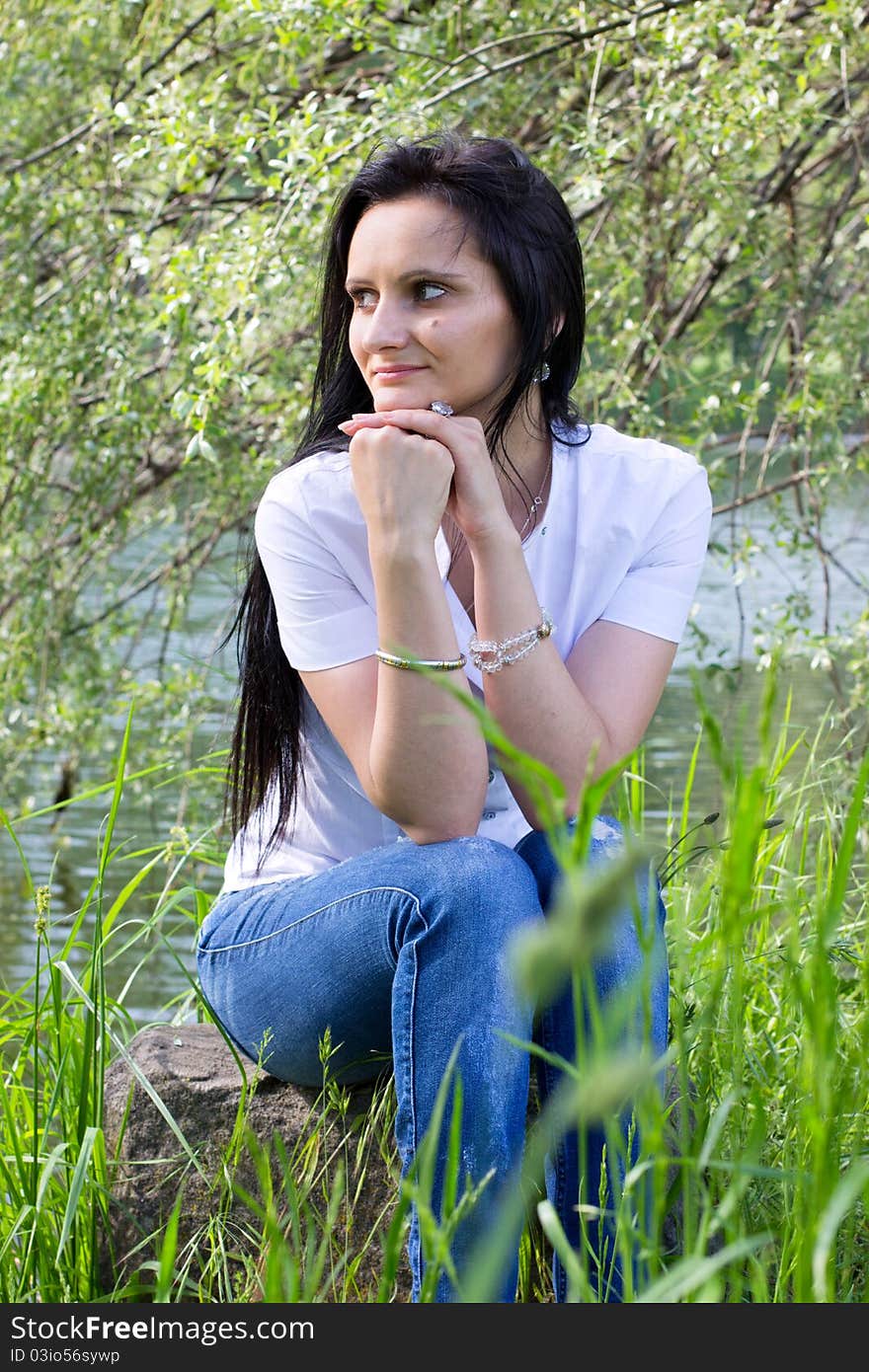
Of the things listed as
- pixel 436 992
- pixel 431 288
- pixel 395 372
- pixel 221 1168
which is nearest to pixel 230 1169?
pixel 221 1168

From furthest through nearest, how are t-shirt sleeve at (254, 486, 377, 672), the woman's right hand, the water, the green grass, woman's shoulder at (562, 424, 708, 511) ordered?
the water, woman's shoulder at (562, 424, 708, 511), t-shirt sleeve at (254, 486, 377, 672), the woman's right hand, the green grass

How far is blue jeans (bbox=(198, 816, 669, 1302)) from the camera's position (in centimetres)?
153

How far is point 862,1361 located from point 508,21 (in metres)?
3.44

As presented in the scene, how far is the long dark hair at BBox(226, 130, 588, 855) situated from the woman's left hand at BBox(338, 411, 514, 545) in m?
0.19

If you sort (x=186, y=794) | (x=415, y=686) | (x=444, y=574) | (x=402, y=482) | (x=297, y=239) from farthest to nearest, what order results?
1. (x=186, y=794)
2. (x=297, y=239)
3. (x=444, y=574)
4. (x=402, y=482)
5. (x=415, y=686)

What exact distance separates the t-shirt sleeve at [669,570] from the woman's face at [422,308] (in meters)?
0.32

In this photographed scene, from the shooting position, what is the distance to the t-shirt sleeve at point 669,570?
6.66 ft

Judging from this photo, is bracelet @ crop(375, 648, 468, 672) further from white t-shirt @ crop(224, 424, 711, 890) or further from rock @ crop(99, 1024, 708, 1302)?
rock @ crop(99, 1024, 708, 1302)

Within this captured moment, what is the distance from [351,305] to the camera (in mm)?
2166

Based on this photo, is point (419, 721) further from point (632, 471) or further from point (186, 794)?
point (186, 794)

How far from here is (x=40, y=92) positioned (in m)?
4.34

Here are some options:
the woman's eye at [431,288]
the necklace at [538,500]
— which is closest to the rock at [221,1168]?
the necklace at [538,500]

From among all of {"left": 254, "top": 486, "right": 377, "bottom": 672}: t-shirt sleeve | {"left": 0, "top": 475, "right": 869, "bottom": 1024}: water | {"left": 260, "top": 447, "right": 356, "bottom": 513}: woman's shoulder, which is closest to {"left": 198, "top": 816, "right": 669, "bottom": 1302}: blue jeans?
{"left": 254, "top": 486, "right": 377, "bottom": 672}: t-shirt sleeve

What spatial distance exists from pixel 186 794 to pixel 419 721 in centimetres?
274
